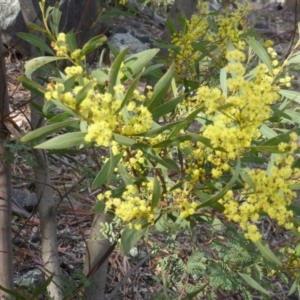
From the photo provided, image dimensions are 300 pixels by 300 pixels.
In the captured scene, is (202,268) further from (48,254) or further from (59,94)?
(59,94)

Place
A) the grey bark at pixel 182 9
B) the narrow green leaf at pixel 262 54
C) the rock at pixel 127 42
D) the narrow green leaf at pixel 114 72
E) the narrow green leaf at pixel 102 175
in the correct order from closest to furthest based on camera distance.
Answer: the narrow green leaf at pixel 114 72, the narrow green leaf at pixel 102 175, the narrow green leaf at pixel 262 54, the grey bark at pixel 182 9, the rock at pixel 127 42

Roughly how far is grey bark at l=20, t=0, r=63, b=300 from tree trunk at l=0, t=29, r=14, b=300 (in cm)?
10

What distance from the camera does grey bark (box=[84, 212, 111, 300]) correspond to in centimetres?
176

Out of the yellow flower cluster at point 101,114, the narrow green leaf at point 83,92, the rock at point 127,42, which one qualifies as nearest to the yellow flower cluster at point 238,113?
the yellow flower cluster at point 101,114

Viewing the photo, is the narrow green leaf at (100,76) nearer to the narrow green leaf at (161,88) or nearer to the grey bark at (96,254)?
the narrow green leaf at (161,88)

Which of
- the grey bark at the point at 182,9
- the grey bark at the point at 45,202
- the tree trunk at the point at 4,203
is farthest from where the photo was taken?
the grey bark at the point at 182,9

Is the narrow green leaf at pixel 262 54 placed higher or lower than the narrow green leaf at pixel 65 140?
lower

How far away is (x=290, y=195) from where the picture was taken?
3.27ft

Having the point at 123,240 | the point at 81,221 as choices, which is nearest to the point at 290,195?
the point at 123,240

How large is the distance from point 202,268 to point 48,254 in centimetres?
52

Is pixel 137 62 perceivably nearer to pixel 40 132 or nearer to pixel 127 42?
pixel 40 132

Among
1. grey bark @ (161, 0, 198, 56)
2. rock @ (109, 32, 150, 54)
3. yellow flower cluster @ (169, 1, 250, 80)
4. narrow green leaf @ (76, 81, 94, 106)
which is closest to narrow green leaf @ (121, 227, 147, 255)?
narrow green leaf @ (76, 81, 94, 106)

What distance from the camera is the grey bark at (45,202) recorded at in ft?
5.09

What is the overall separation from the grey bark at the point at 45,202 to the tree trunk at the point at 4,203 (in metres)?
0.10
